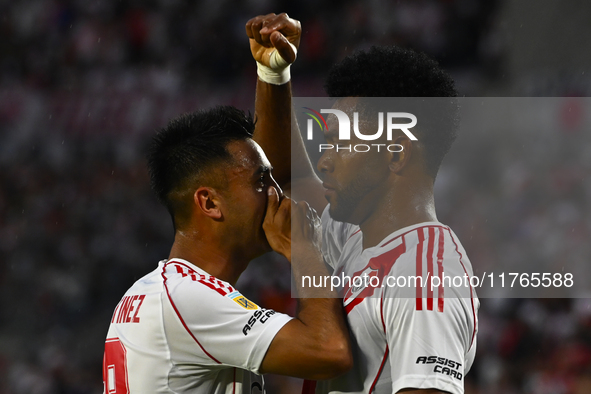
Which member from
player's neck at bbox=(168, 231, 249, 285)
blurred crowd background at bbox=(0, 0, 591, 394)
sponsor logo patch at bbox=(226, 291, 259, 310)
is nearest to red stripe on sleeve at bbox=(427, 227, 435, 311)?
sponsor logo patch at bbox=(226, 291, 259, 310)

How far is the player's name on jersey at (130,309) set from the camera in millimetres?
2707

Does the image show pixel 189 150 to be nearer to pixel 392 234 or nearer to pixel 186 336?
pixel 186 336

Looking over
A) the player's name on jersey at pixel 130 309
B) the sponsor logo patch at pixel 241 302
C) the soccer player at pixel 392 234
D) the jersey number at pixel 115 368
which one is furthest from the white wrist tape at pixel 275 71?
A: the jersey number at pixel 115 368

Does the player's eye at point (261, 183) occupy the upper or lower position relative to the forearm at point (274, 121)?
lower

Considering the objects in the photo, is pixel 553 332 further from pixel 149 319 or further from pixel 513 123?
pixel 149 319

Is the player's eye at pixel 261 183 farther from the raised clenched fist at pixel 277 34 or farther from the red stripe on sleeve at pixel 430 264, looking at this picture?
the red stripe on sleeve at pixel 430 264

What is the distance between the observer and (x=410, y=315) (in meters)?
2.26

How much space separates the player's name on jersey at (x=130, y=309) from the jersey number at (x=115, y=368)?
10 centimetres

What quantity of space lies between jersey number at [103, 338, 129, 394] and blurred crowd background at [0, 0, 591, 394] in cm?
303

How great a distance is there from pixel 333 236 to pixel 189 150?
3.11 feet

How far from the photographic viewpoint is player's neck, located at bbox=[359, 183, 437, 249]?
2621mm

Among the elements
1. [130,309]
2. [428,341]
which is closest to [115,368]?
[130,309]

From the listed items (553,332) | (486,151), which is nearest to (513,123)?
(486,151)

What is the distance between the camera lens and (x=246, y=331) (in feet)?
8.06
